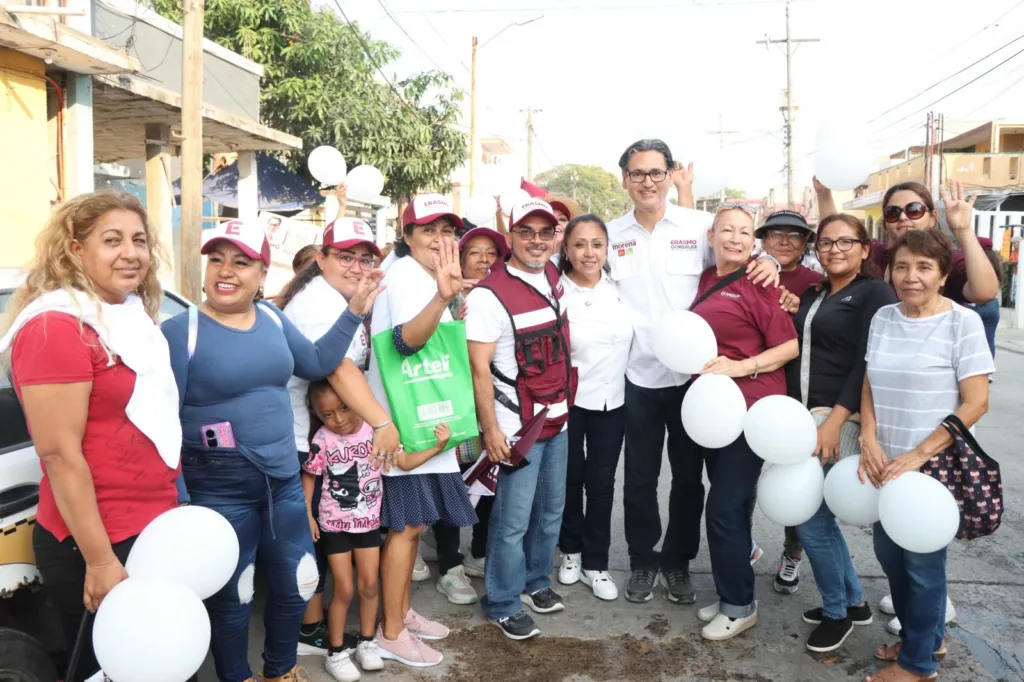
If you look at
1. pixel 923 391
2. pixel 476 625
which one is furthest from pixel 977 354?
pixel 476 625

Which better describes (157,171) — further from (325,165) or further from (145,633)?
(145,633)

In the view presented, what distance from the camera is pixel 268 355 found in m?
2.67

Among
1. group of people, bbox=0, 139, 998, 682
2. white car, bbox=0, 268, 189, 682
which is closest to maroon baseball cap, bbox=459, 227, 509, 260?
group of people, bbox=0, 139, 998, 682

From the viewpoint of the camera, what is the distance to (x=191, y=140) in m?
8.44

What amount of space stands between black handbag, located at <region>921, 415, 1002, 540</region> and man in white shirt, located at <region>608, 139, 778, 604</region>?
1164mm

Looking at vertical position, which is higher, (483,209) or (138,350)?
(483,209)

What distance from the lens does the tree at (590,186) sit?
78.1m

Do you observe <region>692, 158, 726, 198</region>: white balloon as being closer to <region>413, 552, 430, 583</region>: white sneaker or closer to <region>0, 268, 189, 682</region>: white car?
<region>413, 552, 430, 583</region>: white sneaker

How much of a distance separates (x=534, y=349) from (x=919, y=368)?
5.14 ft

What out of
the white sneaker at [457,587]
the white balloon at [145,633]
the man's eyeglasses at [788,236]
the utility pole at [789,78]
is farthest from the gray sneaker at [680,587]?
the utility pole at [789,78]

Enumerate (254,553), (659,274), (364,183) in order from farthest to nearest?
(364,183)
(659,274)
(254,553)

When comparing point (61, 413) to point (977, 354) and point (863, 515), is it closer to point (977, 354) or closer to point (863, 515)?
point (863, 515)

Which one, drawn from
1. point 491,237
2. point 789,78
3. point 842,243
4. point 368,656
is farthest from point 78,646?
point 789,78

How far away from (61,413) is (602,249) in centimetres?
245
